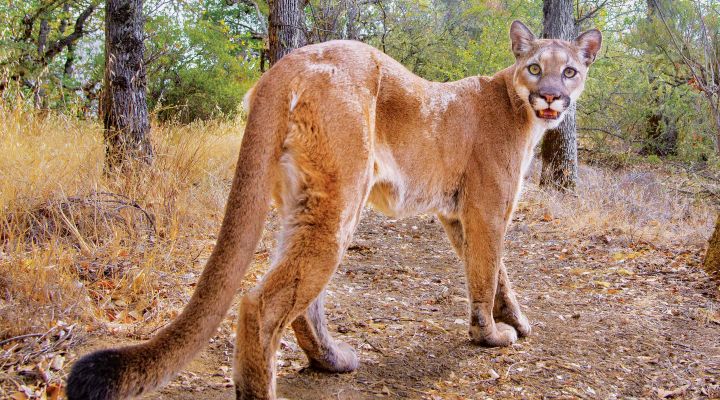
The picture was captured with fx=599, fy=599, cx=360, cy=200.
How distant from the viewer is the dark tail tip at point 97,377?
79.4 inches

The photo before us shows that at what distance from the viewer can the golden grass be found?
3529 mm

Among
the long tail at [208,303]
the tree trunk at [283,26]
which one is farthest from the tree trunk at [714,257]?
the long tail at [208,303]

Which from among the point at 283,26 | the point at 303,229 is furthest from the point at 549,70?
the point at 283,26

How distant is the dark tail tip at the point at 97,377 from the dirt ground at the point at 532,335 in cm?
80

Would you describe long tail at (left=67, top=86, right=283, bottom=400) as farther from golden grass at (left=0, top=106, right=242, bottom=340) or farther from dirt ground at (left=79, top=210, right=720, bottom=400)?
golden grass at (left=0, top=106, right=242, bottom=340)

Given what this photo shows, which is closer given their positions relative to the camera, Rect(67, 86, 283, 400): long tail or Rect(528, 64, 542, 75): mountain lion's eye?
Rect(67, 86, 283, 400): long tail

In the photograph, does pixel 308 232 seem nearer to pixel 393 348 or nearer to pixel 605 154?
pixel 393 348

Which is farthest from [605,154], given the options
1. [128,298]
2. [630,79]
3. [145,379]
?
[145,379]

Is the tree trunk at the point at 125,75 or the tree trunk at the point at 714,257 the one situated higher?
the tree trunk at the point at 125,75

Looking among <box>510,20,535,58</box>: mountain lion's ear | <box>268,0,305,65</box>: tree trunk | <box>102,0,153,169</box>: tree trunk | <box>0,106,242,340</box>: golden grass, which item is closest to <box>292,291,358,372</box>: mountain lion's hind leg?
<box>0,106,242,340</box>: golden grass

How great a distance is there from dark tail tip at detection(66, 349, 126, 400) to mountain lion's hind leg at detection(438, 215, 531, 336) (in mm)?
2501

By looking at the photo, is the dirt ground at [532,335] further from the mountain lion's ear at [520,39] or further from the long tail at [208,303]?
the mountain lion's ear at [520,39]

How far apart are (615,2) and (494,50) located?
244 cm

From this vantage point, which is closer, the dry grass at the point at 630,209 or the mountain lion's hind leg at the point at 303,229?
the mountain lion's hind leg at the point at 303,229
